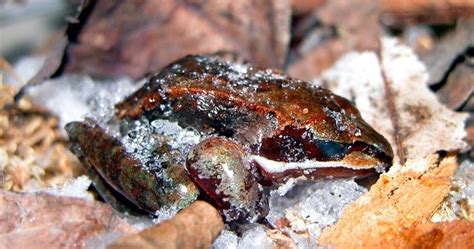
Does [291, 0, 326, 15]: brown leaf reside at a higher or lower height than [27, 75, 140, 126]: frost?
higher

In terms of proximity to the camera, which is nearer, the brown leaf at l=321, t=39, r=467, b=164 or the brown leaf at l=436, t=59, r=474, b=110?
the brown leaf at l=321, t=39, r=467, b=164

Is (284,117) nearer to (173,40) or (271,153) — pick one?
(271,153)

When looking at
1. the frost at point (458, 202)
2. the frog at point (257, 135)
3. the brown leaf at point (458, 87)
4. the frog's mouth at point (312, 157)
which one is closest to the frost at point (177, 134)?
the frog at point (257, 135)

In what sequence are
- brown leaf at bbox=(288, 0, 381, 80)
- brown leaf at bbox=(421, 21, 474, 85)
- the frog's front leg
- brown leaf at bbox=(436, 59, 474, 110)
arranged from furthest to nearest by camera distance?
brown leaf at bbox=(288, 0, 381, 80) < brown leaf at bbox=(421, 21, 474, 85) < brown leaf at bbox=(436, 59, 474, 110) < the frog's front leg

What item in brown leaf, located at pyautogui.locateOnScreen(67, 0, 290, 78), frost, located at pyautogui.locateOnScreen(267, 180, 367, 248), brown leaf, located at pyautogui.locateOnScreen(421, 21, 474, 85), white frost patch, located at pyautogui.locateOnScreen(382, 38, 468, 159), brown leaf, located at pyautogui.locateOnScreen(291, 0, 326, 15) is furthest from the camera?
brown leaf, located at pyautogui.locateOnScreen(291, 0, 326, 15)

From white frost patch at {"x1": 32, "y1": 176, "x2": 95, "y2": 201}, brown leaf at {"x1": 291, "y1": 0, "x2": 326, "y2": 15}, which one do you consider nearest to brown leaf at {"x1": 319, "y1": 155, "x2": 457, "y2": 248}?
white frost patch at {"x1": 32, "y1": 176, "x2": 95, "y2": 201}

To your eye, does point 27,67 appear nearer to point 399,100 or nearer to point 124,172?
point 124,172

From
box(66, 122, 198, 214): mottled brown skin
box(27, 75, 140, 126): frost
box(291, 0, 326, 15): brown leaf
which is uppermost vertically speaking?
box(291, 0, 326, 15): brown leaf

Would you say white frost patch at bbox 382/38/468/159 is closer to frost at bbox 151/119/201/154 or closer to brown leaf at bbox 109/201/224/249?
frost at bbox 151/119/201/154
